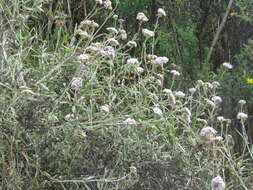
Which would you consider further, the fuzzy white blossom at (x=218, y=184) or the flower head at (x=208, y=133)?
the flower head at (x=208, y=133)

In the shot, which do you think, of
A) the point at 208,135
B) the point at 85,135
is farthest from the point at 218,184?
the point at 85,135

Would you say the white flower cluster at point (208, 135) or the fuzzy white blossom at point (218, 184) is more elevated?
the white flower cluster at point (208, 135)

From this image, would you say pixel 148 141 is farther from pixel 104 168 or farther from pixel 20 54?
pixel 20 54

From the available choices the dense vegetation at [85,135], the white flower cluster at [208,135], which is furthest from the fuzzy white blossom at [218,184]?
the white flower cluster at [208,135]

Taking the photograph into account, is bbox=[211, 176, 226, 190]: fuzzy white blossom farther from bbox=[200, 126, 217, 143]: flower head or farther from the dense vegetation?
bbox=[200, 126, 217, 143]: flower head

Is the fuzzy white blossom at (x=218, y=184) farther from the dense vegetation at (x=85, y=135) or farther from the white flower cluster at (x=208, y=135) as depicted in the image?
the white flower cluster at (x=208, y=135)

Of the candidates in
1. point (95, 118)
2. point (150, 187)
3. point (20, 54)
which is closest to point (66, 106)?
point (95, 118)

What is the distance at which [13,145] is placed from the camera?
1.73 metres

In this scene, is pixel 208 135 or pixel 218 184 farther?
pixel 208 135

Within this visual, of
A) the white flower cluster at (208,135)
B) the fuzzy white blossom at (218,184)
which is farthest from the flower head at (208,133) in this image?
the fuzzy white blossom at (218,184)

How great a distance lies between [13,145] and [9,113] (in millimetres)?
117

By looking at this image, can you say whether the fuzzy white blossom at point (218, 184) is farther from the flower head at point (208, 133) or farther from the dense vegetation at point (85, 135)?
Result: the flower head at point (208, 133)

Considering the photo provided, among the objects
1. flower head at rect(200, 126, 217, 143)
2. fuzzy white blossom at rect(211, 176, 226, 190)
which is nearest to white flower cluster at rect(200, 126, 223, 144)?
flower head at rect(200, 126, 217, 143)

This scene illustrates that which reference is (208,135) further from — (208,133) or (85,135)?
(85,135)
